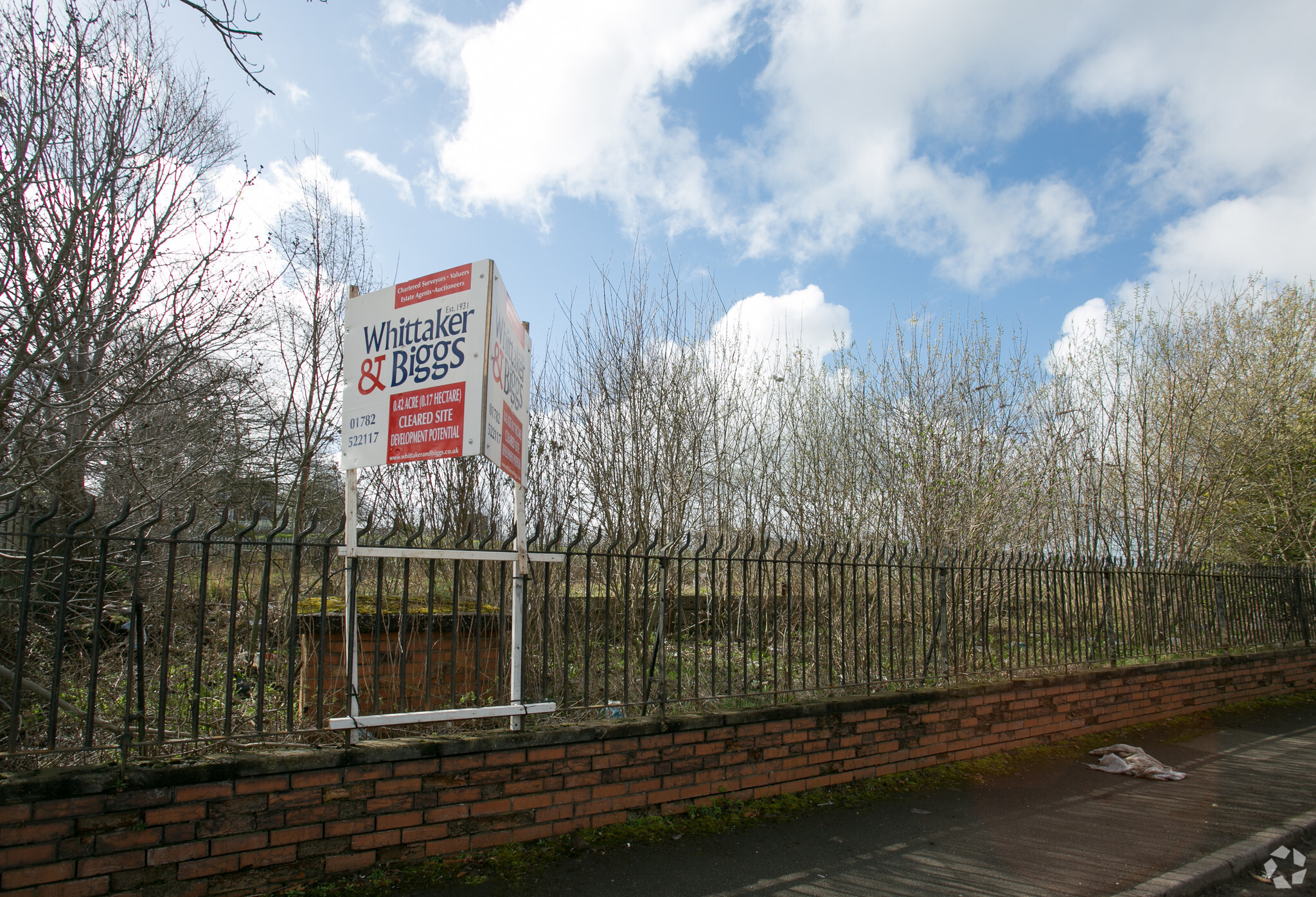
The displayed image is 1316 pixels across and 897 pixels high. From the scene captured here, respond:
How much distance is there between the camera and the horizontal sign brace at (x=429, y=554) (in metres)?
3.74

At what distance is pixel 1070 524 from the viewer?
12.7m

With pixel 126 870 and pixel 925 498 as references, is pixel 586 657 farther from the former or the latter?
pixel 925 498

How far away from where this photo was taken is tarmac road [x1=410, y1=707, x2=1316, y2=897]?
3760mm

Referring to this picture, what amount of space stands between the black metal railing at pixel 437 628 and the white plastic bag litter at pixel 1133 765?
946 millimetres

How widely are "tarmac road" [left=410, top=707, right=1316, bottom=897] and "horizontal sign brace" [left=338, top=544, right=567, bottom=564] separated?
161 centimetres

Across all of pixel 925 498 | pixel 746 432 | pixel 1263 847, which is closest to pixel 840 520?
pixel 925 498

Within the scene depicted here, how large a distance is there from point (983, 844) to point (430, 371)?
4315mm

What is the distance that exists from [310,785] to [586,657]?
159cm

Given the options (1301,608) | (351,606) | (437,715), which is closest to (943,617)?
(437,715)

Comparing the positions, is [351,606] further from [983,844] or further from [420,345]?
[983,844]

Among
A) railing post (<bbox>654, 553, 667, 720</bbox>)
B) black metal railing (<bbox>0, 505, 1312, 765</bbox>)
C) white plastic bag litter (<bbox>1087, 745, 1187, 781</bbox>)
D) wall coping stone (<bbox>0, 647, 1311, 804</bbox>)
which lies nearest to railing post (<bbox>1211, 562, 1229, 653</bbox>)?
black metal railing (<bbox>0, 505, 1312, 765</bbox>)

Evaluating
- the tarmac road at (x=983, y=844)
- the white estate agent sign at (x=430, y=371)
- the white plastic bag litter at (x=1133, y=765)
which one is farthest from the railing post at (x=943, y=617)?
the white estate agent sign at (x=430, y=371)

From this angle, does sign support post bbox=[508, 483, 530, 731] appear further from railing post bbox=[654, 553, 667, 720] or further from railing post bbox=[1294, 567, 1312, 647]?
railing post bbox=[1294, 567, 1312, 647]

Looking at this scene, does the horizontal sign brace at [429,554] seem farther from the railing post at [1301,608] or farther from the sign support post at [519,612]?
the railing post at [1301,608]
